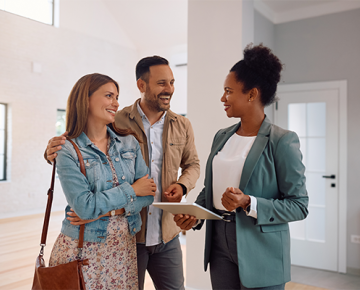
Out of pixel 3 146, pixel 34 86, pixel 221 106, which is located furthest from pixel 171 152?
pixel 34 86

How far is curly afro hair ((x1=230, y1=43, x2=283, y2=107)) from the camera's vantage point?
1516mm

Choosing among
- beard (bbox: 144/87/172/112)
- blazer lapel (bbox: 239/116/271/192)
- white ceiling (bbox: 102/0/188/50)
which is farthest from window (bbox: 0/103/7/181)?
blazer lapel (bbox: 239/116/271/192)

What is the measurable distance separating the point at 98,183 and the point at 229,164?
567 millimetres

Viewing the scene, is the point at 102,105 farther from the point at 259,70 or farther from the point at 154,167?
the point at 259,70

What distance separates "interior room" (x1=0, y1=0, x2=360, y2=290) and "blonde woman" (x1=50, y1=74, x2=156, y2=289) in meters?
1.59

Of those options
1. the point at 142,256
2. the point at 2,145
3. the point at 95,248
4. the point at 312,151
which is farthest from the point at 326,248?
the point at 2,145

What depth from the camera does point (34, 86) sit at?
786cm

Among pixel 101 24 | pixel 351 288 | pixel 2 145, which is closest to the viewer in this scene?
pixel 351 288

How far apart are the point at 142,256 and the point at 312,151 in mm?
3269

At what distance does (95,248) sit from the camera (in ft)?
4.89

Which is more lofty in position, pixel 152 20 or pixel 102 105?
pixel 152 20

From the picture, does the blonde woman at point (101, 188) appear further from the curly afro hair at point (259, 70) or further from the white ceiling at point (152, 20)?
the white ceiling at point (152, 20)

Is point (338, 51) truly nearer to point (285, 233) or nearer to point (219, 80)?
point (219, 80)

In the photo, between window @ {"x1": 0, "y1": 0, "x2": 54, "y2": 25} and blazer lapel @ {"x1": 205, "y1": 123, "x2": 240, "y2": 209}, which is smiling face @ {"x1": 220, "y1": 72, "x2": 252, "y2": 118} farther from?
window @ {"x1": 0, "y1": 0, "x2": 54, "y2": 25}
